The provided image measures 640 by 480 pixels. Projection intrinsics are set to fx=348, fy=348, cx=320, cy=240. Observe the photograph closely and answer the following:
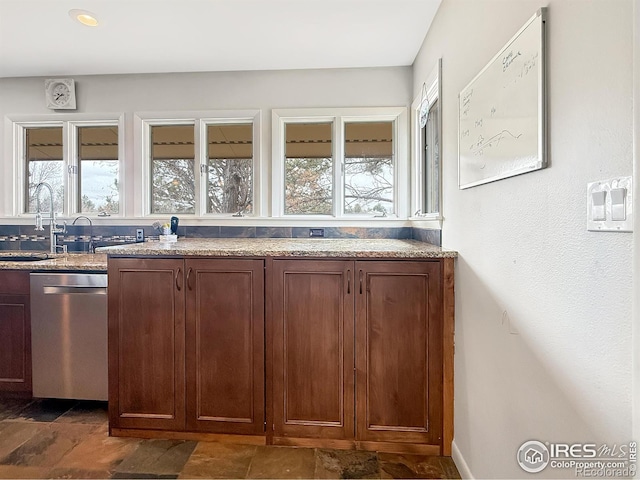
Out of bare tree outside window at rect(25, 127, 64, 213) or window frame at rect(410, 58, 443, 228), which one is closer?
window frame at rect(410, 58, 443, 228)

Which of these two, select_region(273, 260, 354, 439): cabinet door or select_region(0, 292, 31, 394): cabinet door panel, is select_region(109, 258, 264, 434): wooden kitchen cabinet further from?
select_region(0, 292, 31, 394): cabinet door panel

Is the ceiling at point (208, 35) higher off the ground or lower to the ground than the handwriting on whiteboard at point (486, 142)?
higher

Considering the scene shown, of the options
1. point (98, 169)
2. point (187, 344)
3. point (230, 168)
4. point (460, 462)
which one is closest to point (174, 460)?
point (187, 344)

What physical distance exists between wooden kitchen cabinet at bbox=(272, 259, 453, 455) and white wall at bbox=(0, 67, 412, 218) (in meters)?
1.36

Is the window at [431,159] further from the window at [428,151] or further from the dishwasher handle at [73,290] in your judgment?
the dishwasher handle at [73,290]

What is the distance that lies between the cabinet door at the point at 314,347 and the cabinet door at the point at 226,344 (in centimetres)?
11

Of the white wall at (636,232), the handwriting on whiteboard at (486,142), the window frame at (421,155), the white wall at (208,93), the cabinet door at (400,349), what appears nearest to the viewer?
the white wall at (636,232)

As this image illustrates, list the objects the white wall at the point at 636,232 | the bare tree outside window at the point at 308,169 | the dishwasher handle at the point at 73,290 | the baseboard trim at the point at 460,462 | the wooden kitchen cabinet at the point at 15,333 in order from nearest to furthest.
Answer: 1. the white wall at the point at 636,232
2. the baseboard trim at the point at 460,462
3. the dishwasher handle at the point at 73,290
4. the wooden kitchen cabinet at the point at 15,333
5. the bare tree outside window at the point at 308,169

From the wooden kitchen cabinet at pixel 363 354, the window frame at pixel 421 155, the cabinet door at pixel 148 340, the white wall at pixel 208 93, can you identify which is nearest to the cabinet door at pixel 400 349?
the wooden kitchen cabinet at pixel 363 354

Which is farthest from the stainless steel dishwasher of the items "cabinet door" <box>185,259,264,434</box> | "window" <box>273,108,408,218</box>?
"window" <box>273,108,408,218</box>

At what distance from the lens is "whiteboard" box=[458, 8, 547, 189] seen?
1.01 metres

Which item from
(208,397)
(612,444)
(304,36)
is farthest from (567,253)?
(304,36)

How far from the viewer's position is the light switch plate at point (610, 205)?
677mm

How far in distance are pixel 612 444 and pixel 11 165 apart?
4222 millimetres
